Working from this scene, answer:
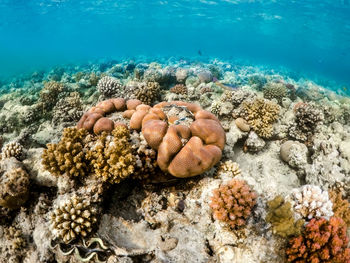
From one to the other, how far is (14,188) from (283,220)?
4835mm

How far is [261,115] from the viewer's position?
250 inches

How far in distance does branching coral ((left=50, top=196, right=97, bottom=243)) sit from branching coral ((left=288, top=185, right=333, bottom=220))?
3.75 meters

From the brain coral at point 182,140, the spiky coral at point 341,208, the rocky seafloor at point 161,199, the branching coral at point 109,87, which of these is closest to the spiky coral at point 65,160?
the rocky seafloor at point 161,199

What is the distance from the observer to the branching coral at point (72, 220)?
2.80 m

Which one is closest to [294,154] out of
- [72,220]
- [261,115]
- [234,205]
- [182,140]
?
[261,115]

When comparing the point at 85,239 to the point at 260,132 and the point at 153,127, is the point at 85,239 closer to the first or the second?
the point at 153,127

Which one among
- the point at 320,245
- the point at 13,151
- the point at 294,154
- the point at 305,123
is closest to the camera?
the point at 320,245

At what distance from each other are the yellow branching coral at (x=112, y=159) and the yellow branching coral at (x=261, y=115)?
441cm

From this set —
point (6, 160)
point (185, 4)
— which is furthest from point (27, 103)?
point (185, 4)

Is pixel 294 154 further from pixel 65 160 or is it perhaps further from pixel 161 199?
pixel 65 160

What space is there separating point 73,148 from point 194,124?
266 cm

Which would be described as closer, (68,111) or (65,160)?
(65,160)

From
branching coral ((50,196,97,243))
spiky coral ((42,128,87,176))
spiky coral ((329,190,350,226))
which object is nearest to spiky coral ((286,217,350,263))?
spiky coral ((329,190,350,226))

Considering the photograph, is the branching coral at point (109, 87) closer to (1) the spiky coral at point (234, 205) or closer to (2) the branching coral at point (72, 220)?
(2) the branching coral at point (72, 220)
